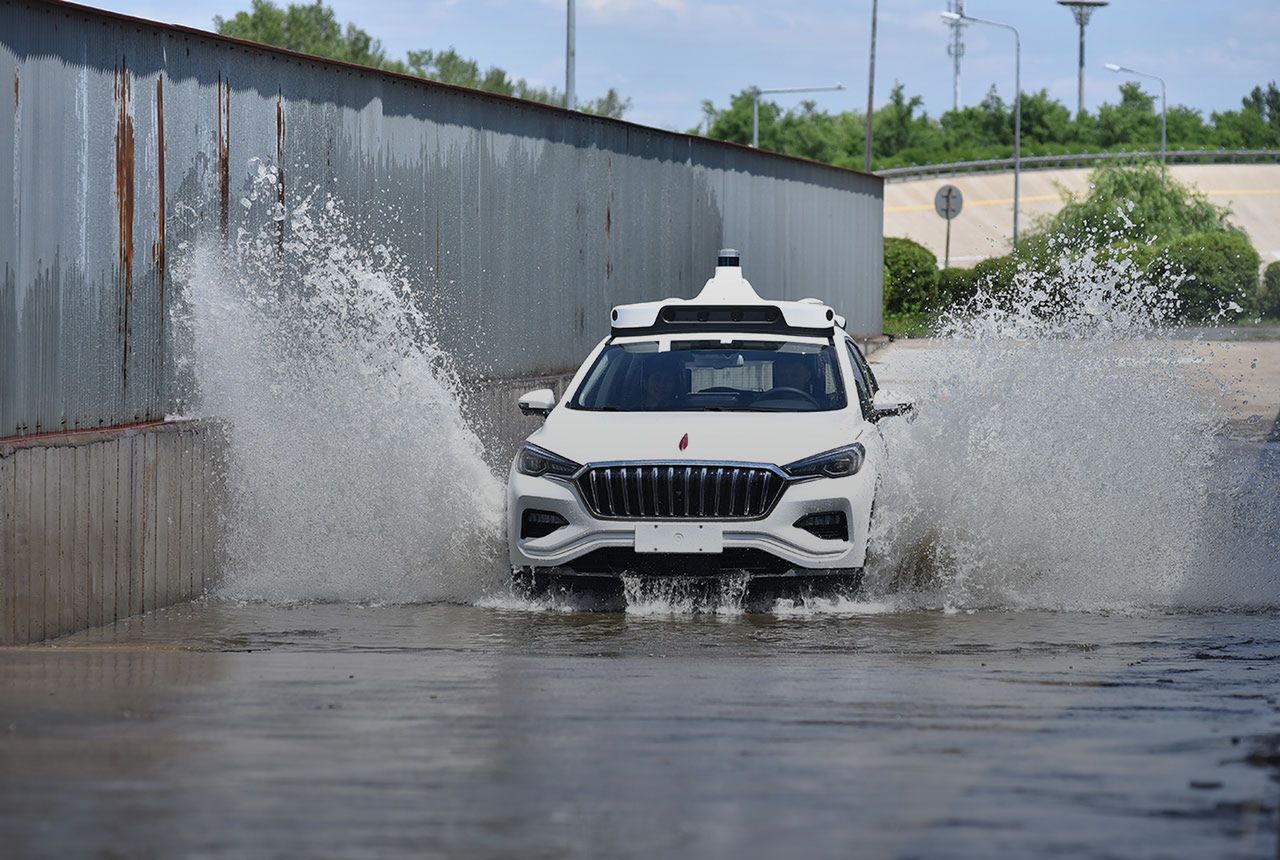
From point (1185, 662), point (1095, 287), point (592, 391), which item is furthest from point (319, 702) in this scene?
point (1095, 287)

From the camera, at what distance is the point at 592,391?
11.9 metres

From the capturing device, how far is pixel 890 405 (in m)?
11.6

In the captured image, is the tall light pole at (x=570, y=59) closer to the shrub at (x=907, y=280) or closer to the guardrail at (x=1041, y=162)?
the shrub at (x=907, y=280)

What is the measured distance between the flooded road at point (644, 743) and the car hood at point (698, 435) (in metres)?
1.00

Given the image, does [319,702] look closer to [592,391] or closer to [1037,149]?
[592,391]

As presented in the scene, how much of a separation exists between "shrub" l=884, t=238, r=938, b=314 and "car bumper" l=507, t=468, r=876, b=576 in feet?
139

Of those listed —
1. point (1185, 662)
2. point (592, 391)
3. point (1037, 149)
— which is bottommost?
point (1185, 662)

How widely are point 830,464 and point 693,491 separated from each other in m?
0.72

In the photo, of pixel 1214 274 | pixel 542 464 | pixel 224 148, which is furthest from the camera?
pixel 1214 274

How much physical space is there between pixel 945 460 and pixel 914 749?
584cm

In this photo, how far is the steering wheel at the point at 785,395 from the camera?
38.3ft

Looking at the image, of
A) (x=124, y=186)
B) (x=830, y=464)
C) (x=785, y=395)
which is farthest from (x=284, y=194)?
(x=830, y=464)

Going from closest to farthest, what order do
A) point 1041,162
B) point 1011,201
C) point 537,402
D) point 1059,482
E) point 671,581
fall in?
1. point 671,581
2. point 537,402
3. point 1059,482
4. point 1011,201
5. point 1041,162

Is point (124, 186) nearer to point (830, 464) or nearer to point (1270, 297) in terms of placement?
point (830, 464)
